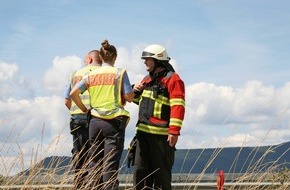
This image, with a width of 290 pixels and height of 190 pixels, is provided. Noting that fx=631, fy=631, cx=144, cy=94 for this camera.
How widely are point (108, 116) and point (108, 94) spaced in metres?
0.24

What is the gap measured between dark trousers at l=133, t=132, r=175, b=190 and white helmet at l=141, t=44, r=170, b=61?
77 cm

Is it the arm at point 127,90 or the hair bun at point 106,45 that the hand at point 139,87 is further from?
the hair bun at point 106,45

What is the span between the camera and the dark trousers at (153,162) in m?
6.08

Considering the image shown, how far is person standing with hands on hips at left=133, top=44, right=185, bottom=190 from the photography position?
5.96m

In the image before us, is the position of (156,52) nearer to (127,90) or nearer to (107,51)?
(127,90)

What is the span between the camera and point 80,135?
7.30 meters

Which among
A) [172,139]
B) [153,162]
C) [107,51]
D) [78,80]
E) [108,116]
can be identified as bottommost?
[153,162]

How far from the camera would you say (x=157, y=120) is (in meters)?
6.07

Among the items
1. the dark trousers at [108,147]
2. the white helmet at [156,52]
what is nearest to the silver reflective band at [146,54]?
the white helmet at [156,52]

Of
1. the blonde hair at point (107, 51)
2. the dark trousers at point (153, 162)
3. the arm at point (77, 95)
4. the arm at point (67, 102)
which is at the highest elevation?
the blonde hair at point (107, 51)

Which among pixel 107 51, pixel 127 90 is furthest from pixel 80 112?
pixel 127 90

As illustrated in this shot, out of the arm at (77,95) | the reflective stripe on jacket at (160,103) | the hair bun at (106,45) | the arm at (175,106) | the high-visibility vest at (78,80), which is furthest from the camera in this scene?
the high-visibility vest at (78,80)

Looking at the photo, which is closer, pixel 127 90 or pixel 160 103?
pixel 160 103

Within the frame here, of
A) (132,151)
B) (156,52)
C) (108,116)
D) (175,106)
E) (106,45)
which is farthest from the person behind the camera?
(106,45)
